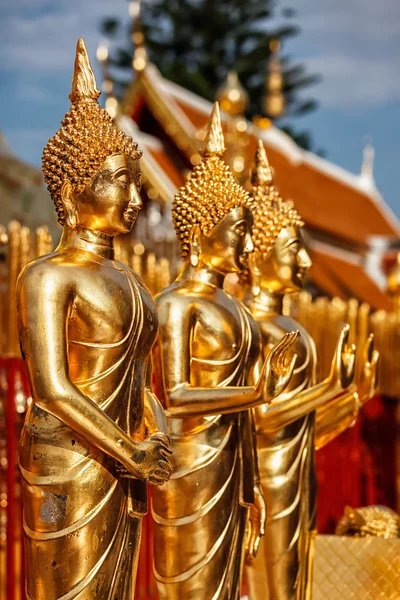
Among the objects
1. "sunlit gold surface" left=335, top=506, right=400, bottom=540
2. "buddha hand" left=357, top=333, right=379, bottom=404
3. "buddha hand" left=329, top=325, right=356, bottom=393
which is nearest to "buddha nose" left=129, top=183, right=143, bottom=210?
"buddha hand" left=329, top=325, right=356, bottom=393

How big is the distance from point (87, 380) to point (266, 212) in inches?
65.9

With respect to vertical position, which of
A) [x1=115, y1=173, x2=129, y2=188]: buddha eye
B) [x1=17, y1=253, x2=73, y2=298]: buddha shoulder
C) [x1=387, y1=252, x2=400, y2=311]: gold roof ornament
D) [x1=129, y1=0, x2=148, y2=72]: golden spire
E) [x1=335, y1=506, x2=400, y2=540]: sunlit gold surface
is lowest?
[x1=335, y1=506, x2=400, y2=540]: sunlit gold surface

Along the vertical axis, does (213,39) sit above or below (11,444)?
above

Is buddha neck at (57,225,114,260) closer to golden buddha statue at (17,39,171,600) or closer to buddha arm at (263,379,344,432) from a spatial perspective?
golden buddha statue at (17,39,171,600)

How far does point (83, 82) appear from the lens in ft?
11.7

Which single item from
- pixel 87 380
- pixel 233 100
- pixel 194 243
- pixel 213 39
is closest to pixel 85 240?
pixel 87 380

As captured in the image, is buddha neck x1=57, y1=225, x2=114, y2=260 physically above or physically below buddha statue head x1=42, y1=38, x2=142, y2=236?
below

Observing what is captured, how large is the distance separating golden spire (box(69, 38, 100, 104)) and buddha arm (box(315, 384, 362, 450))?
1.95 metres

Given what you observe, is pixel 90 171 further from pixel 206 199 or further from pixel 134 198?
pixel 206 199

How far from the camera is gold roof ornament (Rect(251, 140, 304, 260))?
479cm

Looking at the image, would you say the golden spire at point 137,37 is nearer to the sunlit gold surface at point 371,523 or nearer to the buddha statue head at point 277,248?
the buddha statue head at point 277,248

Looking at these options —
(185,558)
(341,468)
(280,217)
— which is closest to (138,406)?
(185,558)

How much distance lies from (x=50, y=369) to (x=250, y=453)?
116cm

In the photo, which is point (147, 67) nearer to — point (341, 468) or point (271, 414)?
point (341, 468)
